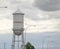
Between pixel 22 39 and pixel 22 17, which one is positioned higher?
pixel 22 17

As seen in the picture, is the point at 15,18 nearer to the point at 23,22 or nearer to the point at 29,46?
the point at 23,22

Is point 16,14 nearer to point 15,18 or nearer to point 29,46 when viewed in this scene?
point 15,18

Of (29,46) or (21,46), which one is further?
(29,46)

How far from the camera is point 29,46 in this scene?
140500mm

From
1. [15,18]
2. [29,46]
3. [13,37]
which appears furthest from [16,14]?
[29,46]

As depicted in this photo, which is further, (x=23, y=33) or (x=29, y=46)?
(x=29, y=46)

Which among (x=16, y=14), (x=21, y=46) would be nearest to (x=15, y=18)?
(x=16, y=14)

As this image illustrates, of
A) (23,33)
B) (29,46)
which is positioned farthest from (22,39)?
(29,46)

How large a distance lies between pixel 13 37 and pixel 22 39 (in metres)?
3.75

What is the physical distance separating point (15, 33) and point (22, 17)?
6.69 metres

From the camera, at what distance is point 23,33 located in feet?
427

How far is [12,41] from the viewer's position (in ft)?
426

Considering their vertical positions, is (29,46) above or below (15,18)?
below

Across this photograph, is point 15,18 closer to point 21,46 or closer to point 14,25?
point 14,25
